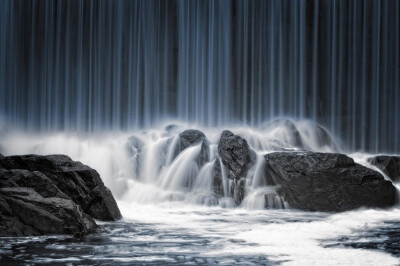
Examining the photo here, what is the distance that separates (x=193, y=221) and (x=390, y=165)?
7128 millimetres

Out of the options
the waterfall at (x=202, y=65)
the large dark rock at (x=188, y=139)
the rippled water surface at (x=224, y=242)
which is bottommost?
the rippled water surface at (x=224, y=242)

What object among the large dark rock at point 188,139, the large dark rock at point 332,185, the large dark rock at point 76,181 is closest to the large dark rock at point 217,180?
the large dark rock at point 188,139

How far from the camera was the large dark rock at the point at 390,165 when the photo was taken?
45.7 feet

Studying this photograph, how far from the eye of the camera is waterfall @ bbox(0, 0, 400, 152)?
21.7 m

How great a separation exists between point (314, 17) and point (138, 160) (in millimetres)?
11810

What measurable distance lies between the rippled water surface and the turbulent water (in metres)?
0.01

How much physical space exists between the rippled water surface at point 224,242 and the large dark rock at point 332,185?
1.34 meters

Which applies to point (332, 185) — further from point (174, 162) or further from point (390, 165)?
point (174, 162)

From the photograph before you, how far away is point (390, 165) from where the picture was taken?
14.1m

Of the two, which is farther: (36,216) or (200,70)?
(200,70)

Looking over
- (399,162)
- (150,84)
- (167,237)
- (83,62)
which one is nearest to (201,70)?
(150,84)

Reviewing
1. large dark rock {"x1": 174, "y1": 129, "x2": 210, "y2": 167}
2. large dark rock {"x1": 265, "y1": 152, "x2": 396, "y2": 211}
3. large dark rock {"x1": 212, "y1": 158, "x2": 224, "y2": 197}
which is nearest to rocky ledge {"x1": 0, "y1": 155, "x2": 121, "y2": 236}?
large dark rock {"x1": 212, "y1": 158, "x2": 224, "y2": 197}

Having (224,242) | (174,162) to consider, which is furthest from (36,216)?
(174,162)

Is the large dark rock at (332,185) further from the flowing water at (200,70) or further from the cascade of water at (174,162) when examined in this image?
the flowing water at (200,70)
